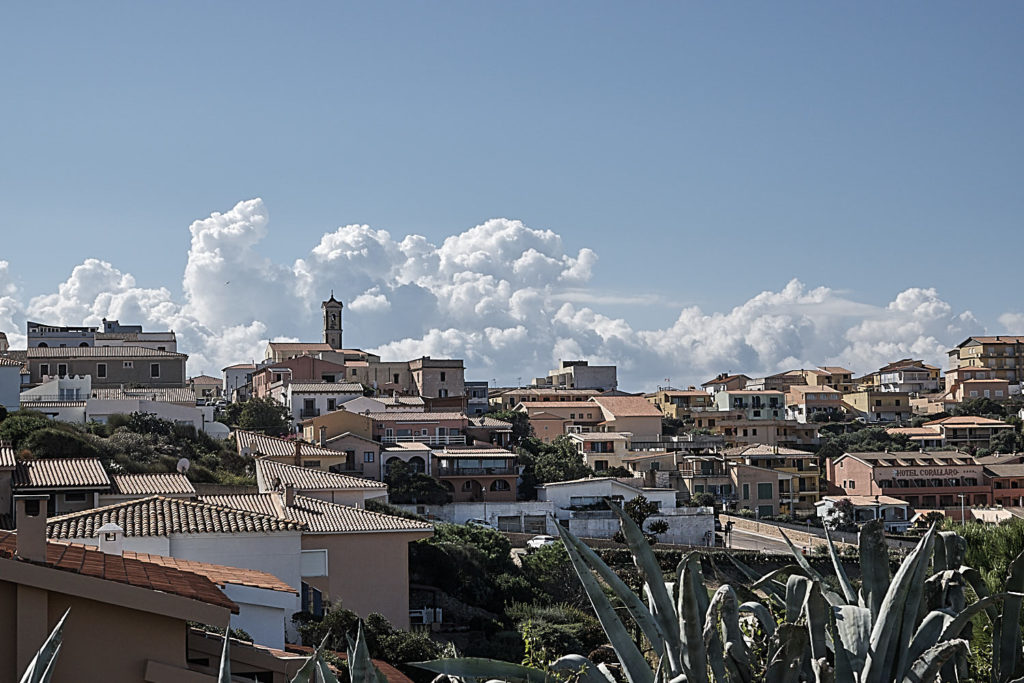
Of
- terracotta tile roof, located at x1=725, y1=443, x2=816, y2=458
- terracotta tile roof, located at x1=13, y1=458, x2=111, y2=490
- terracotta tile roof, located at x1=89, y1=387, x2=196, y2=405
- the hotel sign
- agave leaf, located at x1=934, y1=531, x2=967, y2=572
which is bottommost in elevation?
the hotel sign

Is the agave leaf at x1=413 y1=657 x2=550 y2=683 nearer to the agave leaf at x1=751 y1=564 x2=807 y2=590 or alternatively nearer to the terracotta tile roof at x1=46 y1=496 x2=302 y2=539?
the agave leaf at x1=751 y1=564 x2=807 y2=590

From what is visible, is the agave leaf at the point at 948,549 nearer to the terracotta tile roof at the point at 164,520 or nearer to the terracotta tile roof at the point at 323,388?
the terracotta tile roof at the point at 164,520

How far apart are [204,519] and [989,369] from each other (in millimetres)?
90456

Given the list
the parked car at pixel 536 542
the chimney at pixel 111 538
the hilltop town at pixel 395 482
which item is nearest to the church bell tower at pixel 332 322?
the hilltop town at pixel 395 482

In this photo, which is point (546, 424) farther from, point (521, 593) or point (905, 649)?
point (905, 649)

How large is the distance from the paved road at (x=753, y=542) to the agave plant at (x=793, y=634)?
37069 millimetres

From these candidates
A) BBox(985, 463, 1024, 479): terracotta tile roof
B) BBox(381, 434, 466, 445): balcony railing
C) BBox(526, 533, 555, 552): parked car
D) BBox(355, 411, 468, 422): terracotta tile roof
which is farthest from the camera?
BBox(985, 463, 1024, 479): terracotta tile roof

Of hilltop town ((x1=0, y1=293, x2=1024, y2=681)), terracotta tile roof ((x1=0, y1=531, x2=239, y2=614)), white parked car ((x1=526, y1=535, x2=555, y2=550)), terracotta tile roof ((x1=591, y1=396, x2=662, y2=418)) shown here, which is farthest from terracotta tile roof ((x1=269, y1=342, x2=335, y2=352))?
terracotta tile roof ((x1=0, y1=531, x2=239, y2=614))

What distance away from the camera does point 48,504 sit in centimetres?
2136

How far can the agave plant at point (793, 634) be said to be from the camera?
3035mm

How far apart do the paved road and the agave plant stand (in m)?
37.1

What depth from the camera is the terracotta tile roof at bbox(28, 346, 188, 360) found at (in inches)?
2072

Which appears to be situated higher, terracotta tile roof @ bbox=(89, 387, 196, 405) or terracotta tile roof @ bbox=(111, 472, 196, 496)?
terracotta tile roof @ bbox=(89, 387, 196, 405)

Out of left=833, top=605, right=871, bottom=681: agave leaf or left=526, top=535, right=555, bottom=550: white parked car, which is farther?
left=526, top=535, right=555, bottom=550: white parked car
